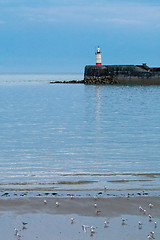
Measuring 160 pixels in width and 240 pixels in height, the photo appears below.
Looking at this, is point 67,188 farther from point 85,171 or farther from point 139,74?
point 139,74

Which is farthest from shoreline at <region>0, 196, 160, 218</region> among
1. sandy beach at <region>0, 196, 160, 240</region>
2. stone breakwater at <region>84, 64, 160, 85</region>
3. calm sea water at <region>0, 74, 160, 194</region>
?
stone breakwater at <region>84, 64, 160, 85</region>

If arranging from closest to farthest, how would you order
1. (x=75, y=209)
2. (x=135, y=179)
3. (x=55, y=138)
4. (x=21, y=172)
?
(x=75, y=209) < (x=135, y=179) < (x=21, y=172) < (x=55, y=138)

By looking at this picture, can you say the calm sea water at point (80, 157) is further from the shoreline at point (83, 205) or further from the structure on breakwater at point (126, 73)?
the structure on breakwater at point (126, 73)

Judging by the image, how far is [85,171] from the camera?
11.4 m

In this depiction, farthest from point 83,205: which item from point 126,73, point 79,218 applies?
point 126,73

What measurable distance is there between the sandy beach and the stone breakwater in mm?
63930

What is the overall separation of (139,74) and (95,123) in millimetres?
48802

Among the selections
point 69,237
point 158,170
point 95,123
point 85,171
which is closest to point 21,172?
point 85,171

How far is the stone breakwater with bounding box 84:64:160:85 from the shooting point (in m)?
71.4

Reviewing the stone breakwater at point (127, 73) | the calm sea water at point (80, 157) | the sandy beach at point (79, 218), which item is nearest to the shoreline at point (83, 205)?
the sandy beach at point (79, 218)

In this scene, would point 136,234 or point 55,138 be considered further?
point 55,138

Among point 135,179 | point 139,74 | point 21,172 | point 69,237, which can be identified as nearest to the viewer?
point 69,237

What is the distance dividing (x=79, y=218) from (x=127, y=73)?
216 ft

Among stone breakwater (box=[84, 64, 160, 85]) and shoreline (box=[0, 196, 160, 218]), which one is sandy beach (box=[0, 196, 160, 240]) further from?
stone breakwater (box=[84, 64, 160, 85])
